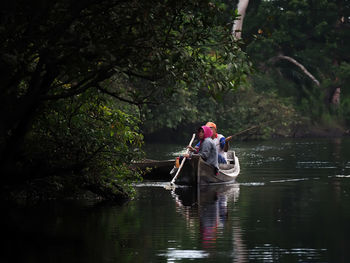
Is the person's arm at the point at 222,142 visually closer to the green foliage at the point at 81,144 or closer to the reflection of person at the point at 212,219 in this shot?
the reflection of person at the point at 212,219

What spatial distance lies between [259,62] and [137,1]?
56.0 metres

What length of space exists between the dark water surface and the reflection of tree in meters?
0.02

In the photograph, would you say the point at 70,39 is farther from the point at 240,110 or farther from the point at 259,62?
the point at 259,62

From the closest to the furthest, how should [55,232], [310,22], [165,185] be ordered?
[55,232]
[165,185]
[310,22]

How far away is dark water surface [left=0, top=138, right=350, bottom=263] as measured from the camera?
12266mm

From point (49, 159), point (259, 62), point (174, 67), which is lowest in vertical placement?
point (49, 159)

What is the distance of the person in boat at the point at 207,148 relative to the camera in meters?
23.7

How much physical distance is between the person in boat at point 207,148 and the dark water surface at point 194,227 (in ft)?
2.59

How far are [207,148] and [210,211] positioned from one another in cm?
605

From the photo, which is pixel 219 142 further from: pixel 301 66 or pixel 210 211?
pixel 301 66

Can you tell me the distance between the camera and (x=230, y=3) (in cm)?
6725

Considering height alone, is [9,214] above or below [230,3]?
below

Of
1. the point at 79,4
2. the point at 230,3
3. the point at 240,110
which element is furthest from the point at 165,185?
the point at 230,3

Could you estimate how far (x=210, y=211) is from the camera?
1788 cm
